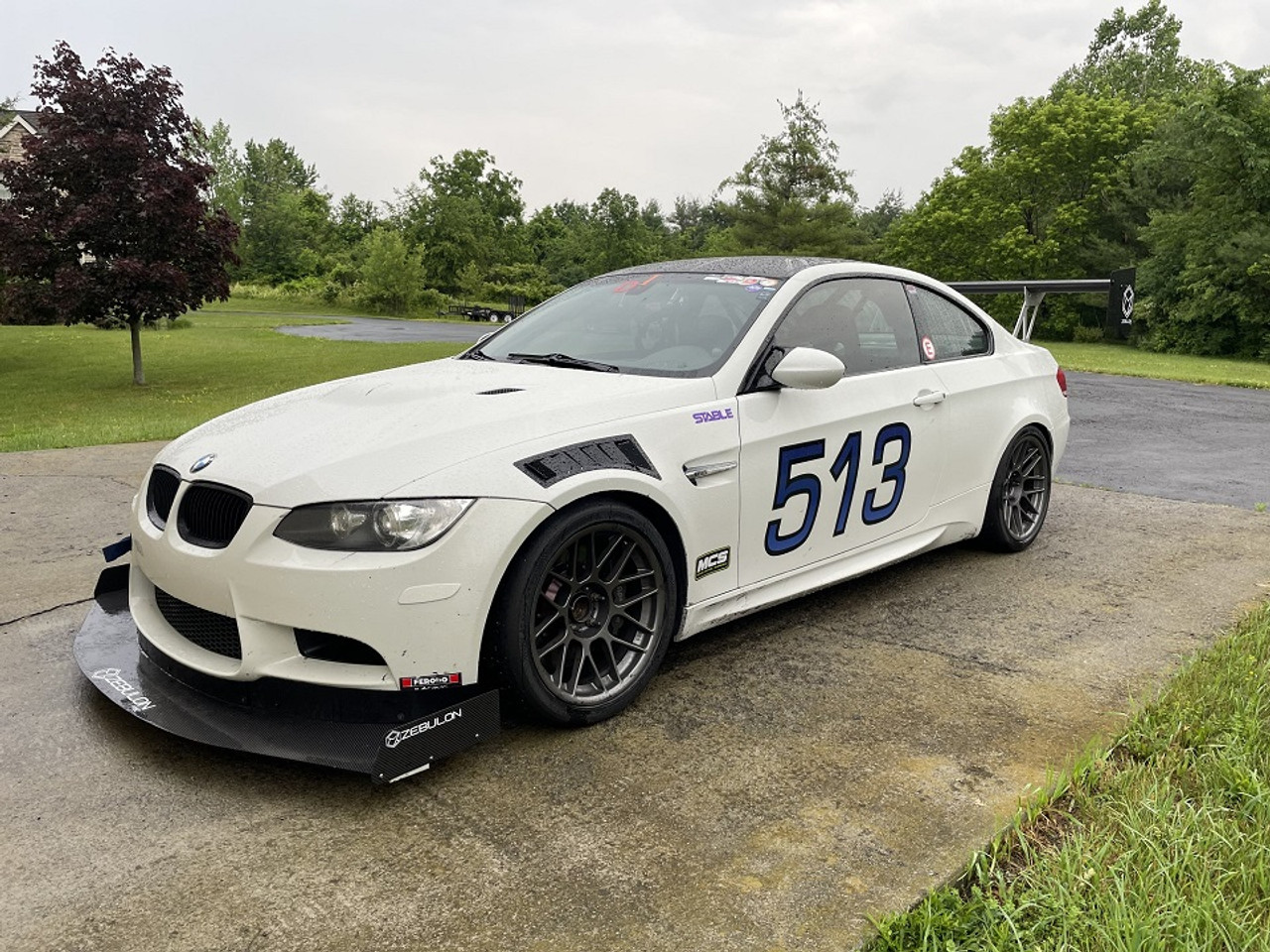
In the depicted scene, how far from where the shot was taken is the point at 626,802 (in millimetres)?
2664

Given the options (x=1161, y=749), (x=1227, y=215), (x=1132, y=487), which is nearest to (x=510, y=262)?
(x=1227, y=215)

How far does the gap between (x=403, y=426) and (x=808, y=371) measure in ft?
4.70

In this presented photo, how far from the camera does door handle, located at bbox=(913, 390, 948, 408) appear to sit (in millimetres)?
4238

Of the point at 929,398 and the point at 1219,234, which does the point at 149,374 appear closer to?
the point at 929,398

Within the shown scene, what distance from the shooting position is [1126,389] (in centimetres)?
1612

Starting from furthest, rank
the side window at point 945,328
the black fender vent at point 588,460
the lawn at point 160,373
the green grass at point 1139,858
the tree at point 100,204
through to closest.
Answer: the tree at point 100,204
the lawn at point 160,373
the side window at point 945,328
the black fender vent at point 588,460
the green grass at point 1139,858

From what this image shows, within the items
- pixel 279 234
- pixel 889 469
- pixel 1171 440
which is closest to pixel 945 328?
pixel 889 469

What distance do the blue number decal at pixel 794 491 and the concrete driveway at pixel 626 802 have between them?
1.49ft

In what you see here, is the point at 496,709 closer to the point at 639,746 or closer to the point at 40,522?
the point at 639,746

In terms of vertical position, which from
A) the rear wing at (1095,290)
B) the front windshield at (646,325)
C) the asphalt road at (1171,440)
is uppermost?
the rear wing at (1095,290)

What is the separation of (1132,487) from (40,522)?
7273 mm

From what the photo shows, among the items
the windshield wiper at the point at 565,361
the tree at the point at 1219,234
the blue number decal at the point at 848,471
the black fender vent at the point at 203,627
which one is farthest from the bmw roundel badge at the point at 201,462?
the tree at the point at 1219,234

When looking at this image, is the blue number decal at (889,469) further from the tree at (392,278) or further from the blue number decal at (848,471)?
the tree at (392,278)

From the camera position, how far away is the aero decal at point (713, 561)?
3340mm
